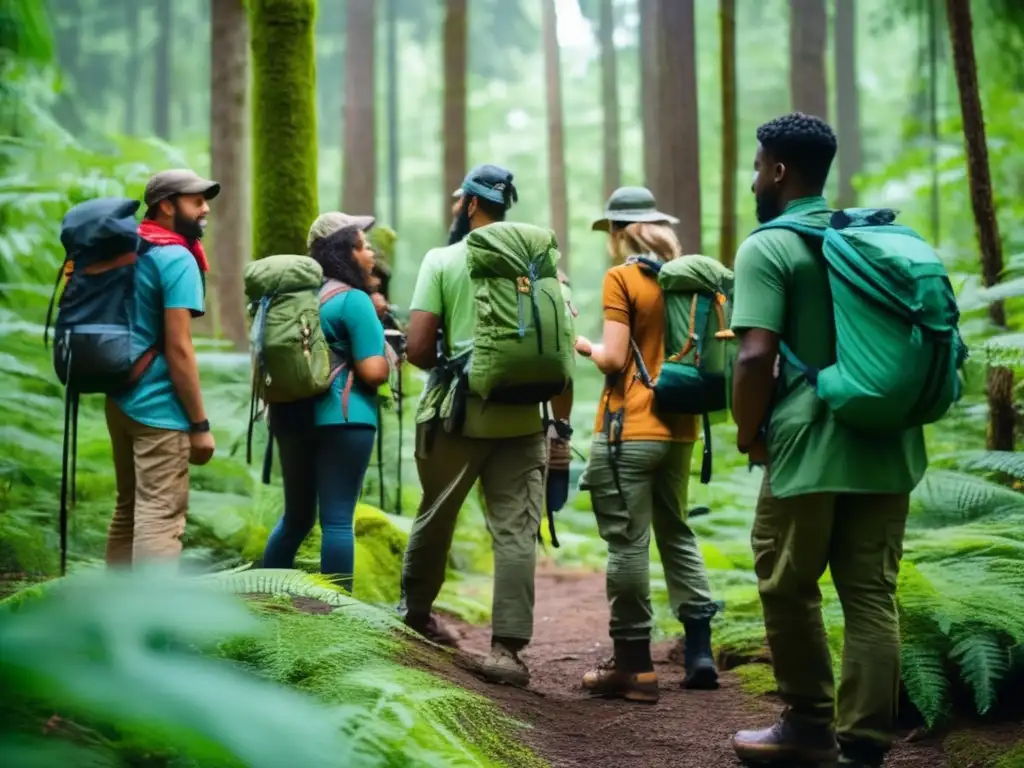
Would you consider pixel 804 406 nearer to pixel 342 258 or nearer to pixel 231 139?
pixel 342 258

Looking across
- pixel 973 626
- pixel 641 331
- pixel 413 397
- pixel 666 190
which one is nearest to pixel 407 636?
pixel 641 331

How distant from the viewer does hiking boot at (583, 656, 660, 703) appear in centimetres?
544

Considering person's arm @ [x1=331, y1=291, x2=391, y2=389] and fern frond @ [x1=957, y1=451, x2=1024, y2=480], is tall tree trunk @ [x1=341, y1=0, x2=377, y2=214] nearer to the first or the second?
person's arm @ [x1=331, y1=291, x2=391, y2=389]

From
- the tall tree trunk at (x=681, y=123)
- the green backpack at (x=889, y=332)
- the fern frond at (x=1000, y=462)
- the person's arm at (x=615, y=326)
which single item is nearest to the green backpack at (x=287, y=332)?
the person's arm at (x=615, y=326)

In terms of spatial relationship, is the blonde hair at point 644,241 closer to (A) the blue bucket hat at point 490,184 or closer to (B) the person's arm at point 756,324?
(A) the blue bucket hat at point 490,184

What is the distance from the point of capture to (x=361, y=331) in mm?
5387

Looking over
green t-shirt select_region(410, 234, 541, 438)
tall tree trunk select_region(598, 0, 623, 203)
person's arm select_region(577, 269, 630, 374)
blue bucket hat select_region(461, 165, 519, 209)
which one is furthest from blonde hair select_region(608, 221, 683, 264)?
tall tree trunk select_region(598, 0, 623, 203)

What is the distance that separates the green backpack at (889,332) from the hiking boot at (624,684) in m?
2.22

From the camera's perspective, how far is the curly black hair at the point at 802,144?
156 inches

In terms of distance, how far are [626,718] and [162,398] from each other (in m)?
2.48

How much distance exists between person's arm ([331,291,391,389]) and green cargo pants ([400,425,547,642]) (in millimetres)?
385

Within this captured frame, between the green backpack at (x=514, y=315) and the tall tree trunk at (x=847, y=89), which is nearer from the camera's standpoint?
the green backpack at (x=514, y=315)

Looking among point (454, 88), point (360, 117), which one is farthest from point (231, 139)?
point (360, 117)

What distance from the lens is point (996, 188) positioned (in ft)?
47.0
